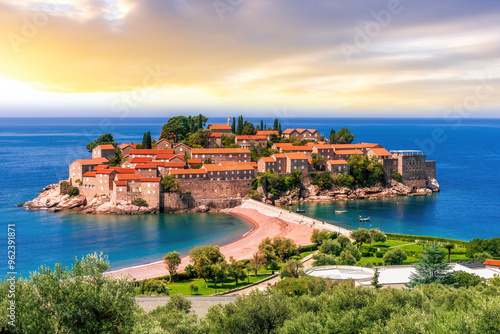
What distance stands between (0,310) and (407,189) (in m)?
71.2

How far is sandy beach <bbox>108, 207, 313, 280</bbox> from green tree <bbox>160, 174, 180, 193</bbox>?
346 inches

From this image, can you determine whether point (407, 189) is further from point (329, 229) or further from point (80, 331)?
point (80, 331)

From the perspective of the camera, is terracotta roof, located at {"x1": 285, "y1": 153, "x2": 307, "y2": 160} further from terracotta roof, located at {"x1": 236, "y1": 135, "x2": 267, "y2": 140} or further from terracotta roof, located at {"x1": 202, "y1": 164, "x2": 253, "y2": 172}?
terracotta roof, located at {"x1": 236, "y1": 135, "x2": 267, "y2": 140}

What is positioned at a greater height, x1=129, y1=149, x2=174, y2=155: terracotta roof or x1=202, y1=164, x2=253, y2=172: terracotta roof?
x1=129, y1=149, x2=174, y2=155: terracotta roof

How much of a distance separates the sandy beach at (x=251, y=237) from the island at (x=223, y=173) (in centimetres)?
635

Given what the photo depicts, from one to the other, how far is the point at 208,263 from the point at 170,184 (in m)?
29.8

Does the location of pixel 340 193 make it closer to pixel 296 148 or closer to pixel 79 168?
pixel 296 148

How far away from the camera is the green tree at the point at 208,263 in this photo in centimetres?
3058

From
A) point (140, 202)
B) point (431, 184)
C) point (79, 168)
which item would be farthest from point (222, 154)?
point (431, 184)

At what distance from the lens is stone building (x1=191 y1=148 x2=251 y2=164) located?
226 ft

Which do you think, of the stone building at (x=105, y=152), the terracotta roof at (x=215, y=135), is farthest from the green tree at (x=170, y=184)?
the terracotta roof at (x=215, y=135)

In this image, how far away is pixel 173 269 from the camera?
3309cm

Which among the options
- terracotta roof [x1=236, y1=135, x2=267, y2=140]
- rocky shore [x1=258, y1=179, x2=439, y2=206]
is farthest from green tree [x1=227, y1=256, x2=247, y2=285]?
terracotta roof [x1=236, y1=135, x2=267, y2=140]

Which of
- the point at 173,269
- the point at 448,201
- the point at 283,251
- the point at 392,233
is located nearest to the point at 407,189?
the point at 448,201
